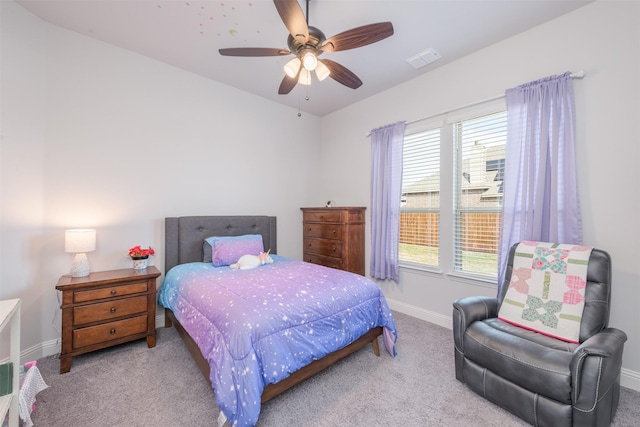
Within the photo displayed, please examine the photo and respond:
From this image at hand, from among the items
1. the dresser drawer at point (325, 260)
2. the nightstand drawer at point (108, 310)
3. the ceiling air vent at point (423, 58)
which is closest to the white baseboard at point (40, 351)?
the nightstand drawer at point (108, 310)

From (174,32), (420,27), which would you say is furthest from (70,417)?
(420,27)

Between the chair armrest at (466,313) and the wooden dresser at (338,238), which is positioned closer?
the chair armrest at (466,313)

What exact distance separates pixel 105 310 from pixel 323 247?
100 inches

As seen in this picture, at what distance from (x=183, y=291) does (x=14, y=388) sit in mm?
1082

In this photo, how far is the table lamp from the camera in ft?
7.55

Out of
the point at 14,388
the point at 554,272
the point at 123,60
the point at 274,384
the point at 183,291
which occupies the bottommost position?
the point at 274,384

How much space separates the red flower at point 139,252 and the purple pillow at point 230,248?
59cm

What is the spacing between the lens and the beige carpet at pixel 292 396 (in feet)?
5.51

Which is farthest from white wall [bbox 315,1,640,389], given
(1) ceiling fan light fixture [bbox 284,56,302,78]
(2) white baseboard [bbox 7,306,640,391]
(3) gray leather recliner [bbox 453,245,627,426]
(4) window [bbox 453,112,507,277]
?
(1) ceiling fan light fixture [bbox 284,56,302,78]

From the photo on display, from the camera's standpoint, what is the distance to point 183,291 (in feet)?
7.72

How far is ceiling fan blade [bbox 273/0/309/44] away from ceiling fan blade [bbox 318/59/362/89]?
0.30 m

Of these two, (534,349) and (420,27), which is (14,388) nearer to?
(534,349)

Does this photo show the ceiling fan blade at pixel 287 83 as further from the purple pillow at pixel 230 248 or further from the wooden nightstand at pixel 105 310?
the wooden nightstand at pixel 105 310

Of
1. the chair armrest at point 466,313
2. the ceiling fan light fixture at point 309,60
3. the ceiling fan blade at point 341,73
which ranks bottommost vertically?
the chair armrest at point 466,313
